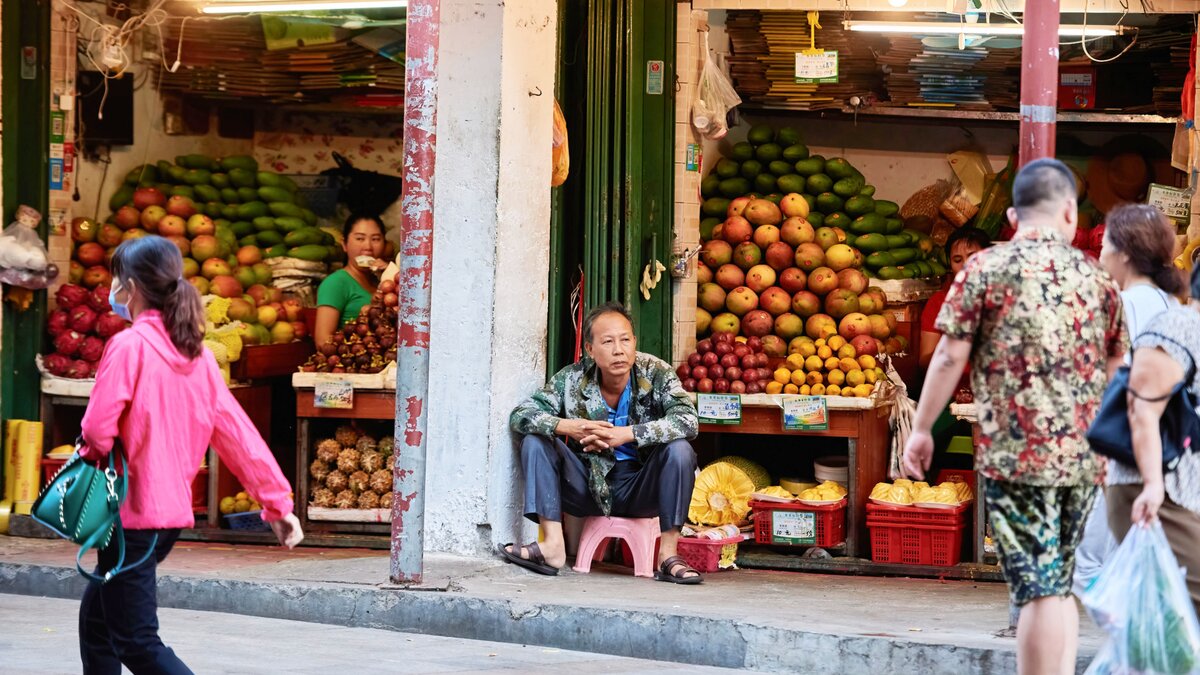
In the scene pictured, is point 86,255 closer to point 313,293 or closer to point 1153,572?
point 313,293

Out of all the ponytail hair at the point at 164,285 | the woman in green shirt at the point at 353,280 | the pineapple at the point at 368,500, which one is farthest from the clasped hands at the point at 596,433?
the ponytail hair at the point at 164,285

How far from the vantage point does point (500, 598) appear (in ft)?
22.9

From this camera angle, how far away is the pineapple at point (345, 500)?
8.89 metres

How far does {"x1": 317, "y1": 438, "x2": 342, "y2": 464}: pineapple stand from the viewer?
352 inches

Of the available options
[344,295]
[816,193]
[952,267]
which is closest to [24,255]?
[344,295]

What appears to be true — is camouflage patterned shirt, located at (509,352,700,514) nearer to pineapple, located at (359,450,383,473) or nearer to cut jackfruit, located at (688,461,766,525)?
cut jackfruit, located at (688,461,766,525)

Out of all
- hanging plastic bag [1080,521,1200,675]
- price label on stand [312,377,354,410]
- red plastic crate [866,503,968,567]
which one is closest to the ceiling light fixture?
red plastic crate [866,503,968,567]

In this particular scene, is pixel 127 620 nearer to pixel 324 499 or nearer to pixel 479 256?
pixel 479 256

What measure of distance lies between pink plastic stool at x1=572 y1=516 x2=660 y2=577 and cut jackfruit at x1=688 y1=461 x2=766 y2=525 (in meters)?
0.70

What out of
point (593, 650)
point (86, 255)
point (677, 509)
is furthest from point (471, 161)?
point (86, 255)

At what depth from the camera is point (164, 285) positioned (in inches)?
186

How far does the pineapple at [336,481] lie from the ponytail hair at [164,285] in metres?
4.21

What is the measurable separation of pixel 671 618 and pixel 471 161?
243 centimetres

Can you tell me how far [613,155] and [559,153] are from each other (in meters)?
0.61
